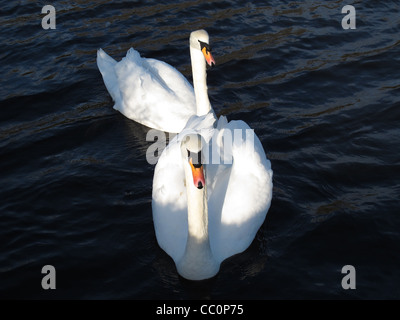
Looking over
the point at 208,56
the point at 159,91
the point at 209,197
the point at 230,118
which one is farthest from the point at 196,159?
the point at 230,118

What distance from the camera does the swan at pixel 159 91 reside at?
1009 cm

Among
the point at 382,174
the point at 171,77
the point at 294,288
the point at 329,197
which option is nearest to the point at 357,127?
the point at 382,174

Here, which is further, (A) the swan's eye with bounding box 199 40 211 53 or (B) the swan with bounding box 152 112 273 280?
(A) the swan's eye with bounding box 199 40 211 53

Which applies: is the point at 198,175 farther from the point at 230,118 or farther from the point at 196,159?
the point at 230,118

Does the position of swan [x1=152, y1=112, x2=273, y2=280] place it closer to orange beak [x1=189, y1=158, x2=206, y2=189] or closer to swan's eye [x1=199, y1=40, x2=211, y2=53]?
orange beak [x1=189, y1=158, x2=206, y2=189]

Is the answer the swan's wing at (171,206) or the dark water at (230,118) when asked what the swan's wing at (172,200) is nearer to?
the swan's wing at (171,206)

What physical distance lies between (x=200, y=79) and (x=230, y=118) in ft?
4.37

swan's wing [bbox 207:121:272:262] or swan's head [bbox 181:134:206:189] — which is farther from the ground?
Result: swan's head [bbox 181:134:206:189]

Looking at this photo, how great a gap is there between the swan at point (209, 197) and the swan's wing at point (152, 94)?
5.29 feet

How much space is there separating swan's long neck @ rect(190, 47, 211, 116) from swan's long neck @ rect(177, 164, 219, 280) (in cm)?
297

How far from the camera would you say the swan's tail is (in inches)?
458

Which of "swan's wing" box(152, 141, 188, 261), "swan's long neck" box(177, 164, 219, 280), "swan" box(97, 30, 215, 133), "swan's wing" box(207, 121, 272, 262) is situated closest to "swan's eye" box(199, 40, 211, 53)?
"swan" box(97, 30, 215, 133)

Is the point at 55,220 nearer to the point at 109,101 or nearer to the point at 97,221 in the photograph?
the point at 97,221

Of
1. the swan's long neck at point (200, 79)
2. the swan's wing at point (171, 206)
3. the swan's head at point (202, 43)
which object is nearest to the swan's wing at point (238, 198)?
the swan's wing at point (171, 206)
